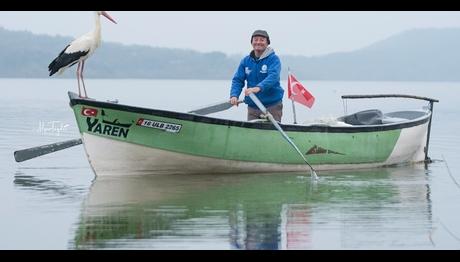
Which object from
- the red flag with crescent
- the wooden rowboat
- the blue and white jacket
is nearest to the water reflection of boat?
the wooden rowboat

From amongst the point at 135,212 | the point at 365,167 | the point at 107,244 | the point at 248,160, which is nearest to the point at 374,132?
the point at 365,167

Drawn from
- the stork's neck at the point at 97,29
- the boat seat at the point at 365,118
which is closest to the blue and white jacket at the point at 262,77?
the stork's neck at the point at 97,29

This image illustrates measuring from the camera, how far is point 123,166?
49.5 feet

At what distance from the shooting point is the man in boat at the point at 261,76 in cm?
1559

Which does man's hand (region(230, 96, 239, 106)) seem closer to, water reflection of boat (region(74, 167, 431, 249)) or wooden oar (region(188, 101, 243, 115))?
wooden oar (region(188, 101, 243, 115))

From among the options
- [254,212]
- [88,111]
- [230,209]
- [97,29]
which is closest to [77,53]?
[97,29]

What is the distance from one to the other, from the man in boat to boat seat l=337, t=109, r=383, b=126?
235 centimetres

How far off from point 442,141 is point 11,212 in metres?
14.7

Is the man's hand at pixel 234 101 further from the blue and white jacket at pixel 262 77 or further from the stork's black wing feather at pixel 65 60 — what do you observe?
the stork's black wing feather at pixel 65 60

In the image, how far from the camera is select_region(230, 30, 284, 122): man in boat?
15.6 m

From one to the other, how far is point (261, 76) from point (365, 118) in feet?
9.62

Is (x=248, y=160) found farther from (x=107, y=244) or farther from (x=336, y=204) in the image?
(x=107, y=244)

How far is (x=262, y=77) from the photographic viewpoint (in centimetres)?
1581

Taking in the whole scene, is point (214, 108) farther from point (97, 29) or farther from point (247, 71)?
point (97, 29)
